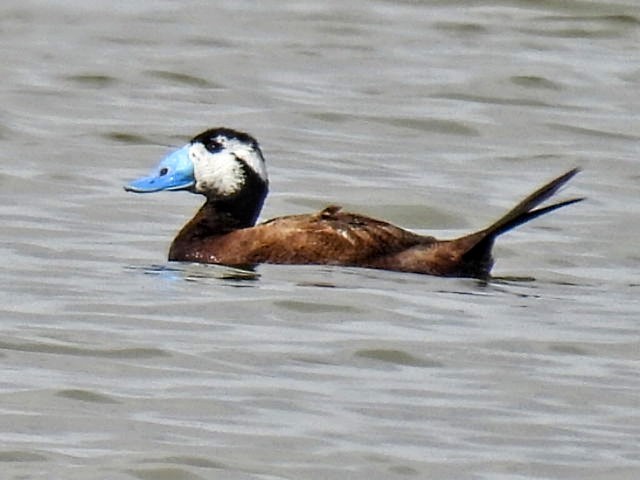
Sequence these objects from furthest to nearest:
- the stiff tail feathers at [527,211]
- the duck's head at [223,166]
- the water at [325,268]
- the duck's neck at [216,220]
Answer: the duck's head at [223,166] → the duck's neck at [216,220] → the stiff tail feathers at [527,211] → the water at [325,268]

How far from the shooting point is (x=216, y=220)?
458 inches

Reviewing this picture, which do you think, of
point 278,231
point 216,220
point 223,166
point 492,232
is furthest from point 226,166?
point 492,232

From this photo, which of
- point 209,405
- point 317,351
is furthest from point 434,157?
point 209,405

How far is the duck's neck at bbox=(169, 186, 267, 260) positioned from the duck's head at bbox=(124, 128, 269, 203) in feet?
0.08

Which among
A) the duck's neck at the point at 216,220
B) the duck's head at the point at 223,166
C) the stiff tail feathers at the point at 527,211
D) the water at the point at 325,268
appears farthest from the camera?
the duck's head at the point at 223,166

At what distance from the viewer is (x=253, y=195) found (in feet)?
38.5

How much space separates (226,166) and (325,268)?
37.6 inches

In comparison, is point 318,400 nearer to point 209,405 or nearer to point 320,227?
point 209,405

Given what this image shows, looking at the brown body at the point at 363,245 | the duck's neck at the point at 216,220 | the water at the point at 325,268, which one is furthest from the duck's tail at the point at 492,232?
the duck's neck at the point at 216,220

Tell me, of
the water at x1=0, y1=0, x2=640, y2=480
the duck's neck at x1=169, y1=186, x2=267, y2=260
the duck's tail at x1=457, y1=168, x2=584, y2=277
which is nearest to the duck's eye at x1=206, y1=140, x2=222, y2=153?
the duck's neck at x1=169, y1=186, x2=267, y2=260

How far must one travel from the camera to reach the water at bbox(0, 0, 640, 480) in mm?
7867

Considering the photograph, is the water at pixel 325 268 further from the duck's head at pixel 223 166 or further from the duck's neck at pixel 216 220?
the duck's head at pixel 223 166

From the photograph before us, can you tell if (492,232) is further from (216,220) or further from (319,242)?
(216,220)

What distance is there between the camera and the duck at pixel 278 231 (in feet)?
35.8
